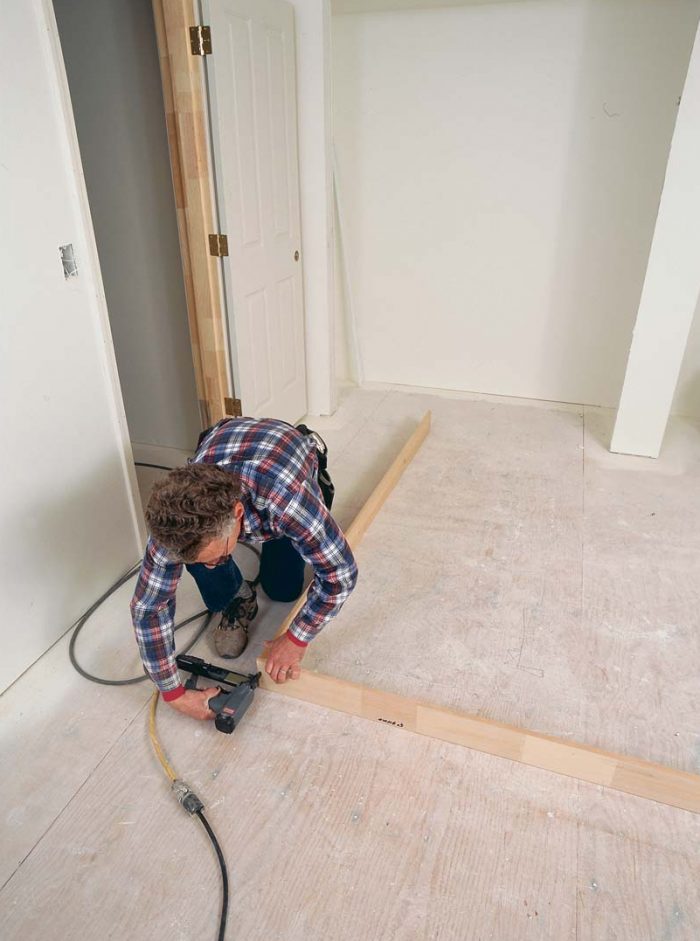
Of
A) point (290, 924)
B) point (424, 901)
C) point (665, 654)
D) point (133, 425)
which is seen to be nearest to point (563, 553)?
point (665, 654)

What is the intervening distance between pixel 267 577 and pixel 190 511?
0.99 m

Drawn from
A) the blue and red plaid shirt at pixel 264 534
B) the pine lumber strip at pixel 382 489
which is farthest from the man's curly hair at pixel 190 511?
the pine lumber strip at pixel 382 489

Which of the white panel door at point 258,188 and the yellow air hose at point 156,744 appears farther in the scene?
the white panel door at point 258,188

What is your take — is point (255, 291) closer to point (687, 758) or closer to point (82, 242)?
point (82, 242)

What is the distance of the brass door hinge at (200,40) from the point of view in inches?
92.5

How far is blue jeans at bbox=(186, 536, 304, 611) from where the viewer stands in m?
1.99

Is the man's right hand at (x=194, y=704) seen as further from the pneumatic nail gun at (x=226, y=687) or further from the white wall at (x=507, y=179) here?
the white wall at (x=507, y=179)

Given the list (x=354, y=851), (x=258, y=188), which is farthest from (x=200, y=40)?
(x=354, y=851)

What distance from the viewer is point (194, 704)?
1.68 m

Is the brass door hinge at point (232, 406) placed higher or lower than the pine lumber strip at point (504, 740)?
higher

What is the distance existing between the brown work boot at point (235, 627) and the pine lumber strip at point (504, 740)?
21cm

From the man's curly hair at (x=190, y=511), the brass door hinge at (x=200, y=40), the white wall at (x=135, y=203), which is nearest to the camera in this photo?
the man's curly hair at (x=190, y=511)

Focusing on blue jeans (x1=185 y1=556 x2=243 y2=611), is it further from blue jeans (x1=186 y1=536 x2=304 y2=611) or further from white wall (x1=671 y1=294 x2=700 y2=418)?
white wall (x1=671 y1=294 x2=700 y2=418)

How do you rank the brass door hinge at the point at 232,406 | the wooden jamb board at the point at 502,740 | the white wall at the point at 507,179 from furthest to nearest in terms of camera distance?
the white wall at the point at 507,179, the brass door hinge at the point at 232,406, the wooden jamb board at the point at 502,740
